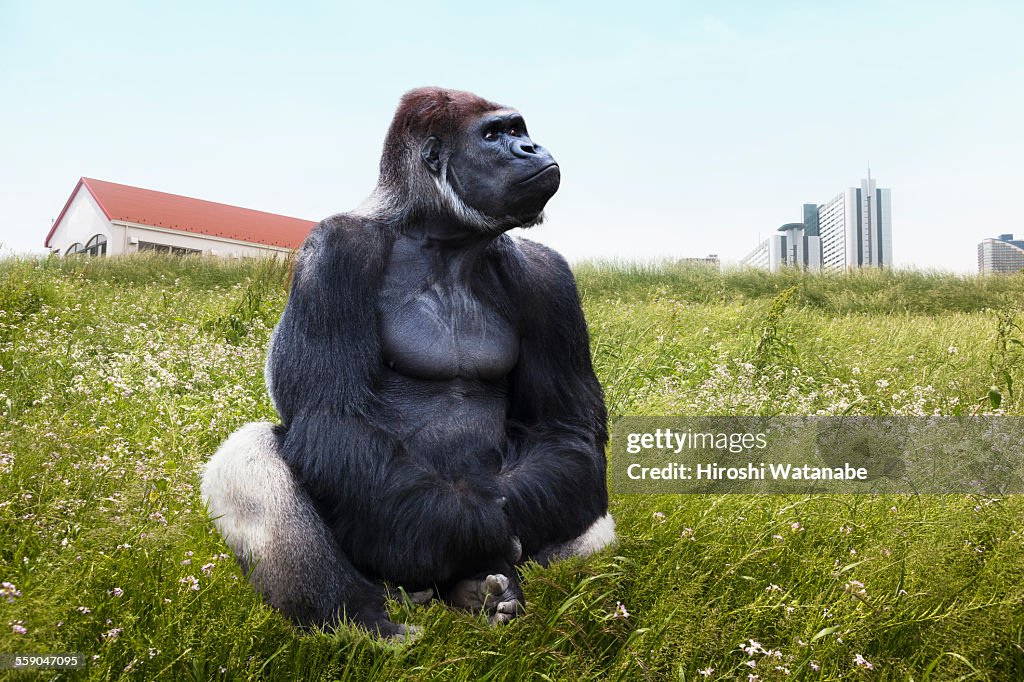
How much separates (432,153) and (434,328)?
528mm

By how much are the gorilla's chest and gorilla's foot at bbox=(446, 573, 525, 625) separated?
0.61 meters

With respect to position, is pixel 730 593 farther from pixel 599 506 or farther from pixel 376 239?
pixel 376 239

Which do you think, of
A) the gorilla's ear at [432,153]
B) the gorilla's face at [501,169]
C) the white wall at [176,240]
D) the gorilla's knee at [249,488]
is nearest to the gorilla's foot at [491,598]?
the gorilla's knee at [249,488]

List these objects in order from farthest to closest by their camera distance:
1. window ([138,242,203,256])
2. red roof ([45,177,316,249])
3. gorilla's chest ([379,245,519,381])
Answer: red roof ([45,177,316,249]) → window ([138,242,203,256]) → gorilla's chest ([379,245,519,381])

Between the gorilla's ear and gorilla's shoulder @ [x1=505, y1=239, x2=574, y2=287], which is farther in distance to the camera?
gorilla's shoulder @ [x1=505, y1=239, x2=574, y2=287]

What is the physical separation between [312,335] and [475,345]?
0.48 m

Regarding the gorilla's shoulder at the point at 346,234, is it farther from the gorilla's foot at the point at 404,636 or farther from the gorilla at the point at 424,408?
the gorilla's foot at the point at 404,636

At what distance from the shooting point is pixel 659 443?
4.62 meters

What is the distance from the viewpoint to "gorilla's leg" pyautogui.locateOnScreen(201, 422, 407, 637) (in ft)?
8.18

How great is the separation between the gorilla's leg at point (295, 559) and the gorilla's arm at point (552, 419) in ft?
1.59

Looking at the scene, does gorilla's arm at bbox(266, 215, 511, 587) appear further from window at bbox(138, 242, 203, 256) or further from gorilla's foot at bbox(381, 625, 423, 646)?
window at bbox(138, 242, 203, 256)

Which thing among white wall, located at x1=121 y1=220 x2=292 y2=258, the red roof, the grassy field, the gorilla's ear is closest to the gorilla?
the gorilla's ear

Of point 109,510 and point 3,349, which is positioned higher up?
point 3,349

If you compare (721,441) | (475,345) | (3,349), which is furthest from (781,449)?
(3,349)
